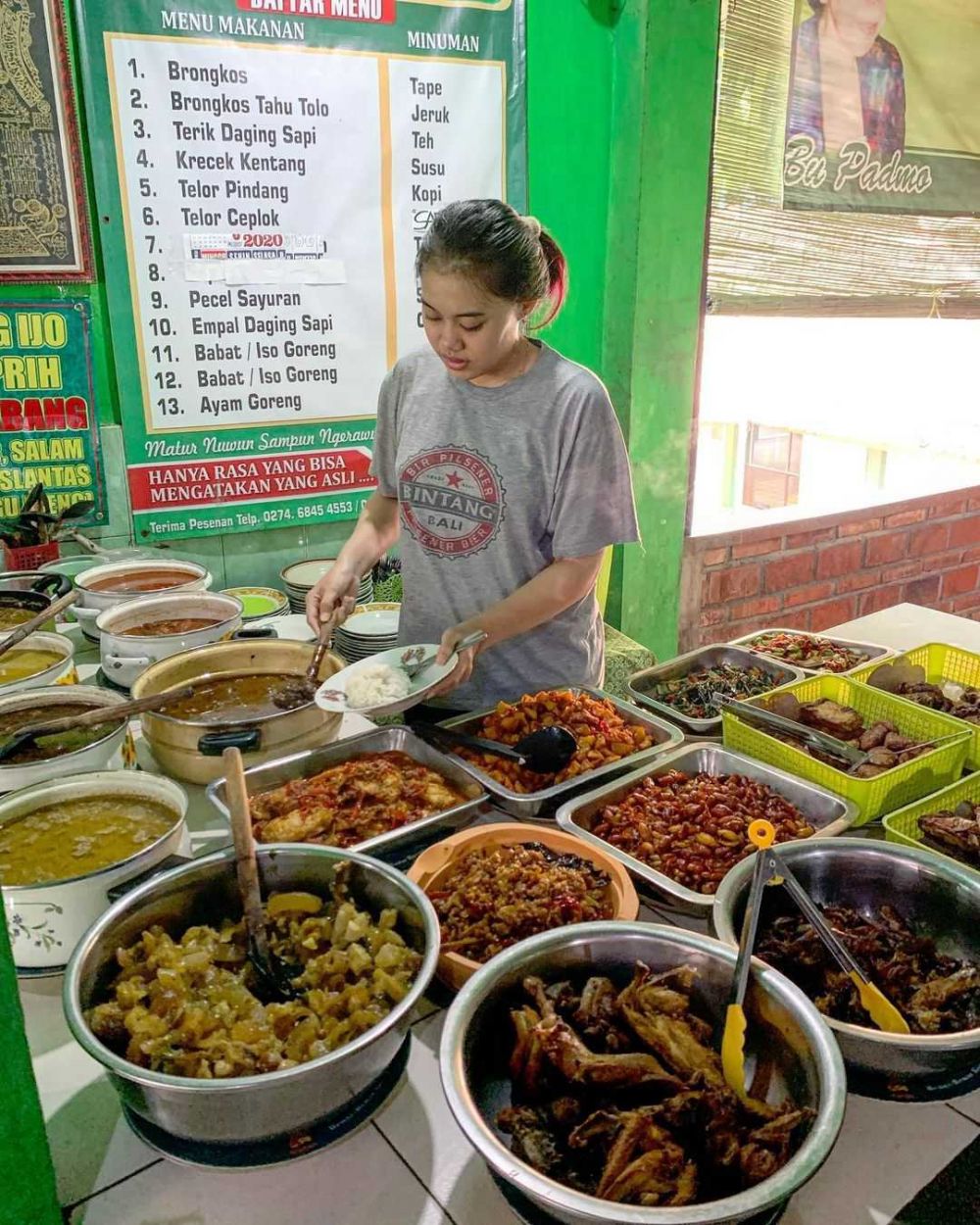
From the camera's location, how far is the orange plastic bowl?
4.97 ft

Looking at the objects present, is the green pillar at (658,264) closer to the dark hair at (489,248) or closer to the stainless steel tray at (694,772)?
the dark hair at (489,248)

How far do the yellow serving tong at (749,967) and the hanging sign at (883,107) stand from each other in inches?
168

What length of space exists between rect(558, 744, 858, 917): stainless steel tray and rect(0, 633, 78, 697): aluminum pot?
130cm

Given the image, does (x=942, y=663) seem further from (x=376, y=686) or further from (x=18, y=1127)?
(x=18, y=1127)

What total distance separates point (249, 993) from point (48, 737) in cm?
92

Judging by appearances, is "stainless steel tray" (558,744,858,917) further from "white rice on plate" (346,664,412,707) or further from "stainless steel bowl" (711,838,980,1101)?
"white rice on plate" (346,664,412,707)

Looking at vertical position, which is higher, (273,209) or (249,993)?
(273,209)

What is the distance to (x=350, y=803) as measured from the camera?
5.99 ft

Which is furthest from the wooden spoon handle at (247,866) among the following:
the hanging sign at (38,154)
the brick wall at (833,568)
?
the brick wall at (833,568)

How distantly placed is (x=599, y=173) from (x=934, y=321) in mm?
2616

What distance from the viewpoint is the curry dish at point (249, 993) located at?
115cm

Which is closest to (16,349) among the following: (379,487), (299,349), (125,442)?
(125,442)

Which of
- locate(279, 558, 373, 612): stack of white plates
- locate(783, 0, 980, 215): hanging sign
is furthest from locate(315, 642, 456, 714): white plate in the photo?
locate(783, 0, 980, 215): hanging sign

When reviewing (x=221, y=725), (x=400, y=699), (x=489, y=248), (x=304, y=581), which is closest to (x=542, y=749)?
(x=400, y=699)
